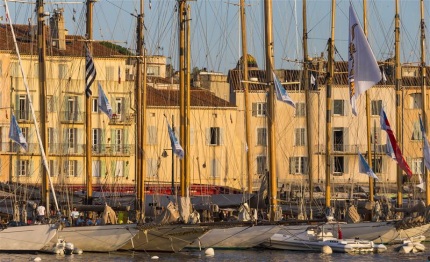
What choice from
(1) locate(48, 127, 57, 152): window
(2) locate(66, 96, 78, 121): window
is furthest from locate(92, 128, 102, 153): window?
(1) locate(48, 127, 57, 152): window

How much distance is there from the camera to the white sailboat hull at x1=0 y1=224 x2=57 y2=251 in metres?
64.4

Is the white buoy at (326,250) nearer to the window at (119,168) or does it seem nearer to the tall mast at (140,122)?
the tall mast at (140,122)

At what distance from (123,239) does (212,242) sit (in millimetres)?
5754

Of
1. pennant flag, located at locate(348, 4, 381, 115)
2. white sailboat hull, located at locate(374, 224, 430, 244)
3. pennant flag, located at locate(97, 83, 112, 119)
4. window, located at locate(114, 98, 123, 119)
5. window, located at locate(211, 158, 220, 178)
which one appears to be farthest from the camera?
window, located at locate(211, 158, 220, 178)

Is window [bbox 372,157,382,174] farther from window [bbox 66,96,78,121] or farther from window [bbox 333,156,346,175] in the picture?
window [bbox 66,96,78,121]

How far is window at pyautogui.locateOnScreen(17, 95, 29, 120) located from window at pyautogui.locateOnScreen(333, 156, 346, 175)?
86.6 feet

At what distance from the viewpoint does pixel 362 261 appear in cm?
6303

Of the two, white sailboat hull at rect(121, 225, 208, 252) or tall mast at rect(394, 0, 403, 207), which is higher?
tall mast at rect(394, 0, 403, 207)

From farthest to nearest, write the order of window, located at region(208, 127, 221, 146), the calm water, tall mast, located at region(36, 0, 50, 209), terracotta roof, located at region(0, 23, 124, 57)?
1. window, located at region(208, 127, 221, 146)
2. terracotta roof, located at region(0, 23, 124, 57)
3. tall mast, located at region(36, 0, 50, 209)
4. the calm water

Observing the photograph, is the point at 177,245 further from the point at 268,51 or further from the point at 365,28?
the point at 365,28

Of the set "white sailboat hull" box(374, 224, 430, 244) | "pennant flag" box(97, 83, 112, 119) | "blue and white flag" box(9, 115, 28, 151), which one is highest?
"pennant flag" box(97, 83, 112, 119)

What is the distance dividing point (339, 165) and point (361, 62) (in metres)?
56.9

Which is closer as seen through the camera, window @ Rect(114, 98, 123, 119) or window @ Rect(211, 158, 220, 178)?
window @ Rect(114, 98, 123, 119)

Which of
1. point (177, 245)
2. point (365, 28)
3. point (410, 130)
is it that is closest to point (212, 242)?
point (177, 245)
